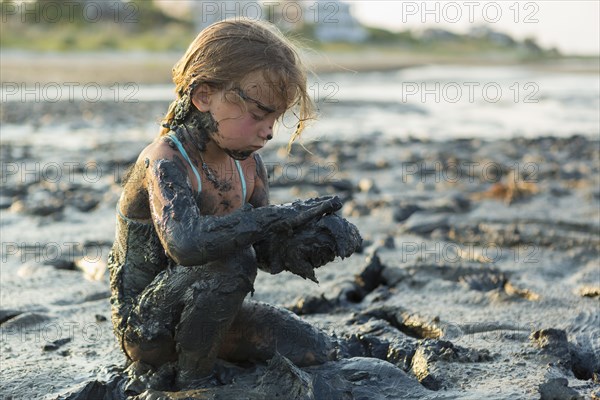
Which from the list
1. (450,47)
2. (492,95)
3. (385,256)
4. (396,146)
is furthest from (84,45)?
(450,47)

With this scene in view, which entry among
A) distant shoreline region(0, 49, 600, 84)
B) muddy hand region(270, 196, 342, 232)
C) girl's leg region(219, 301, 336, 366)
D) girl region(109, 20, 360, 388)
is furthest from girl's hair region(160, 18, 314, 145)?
distant shoreline region(0, 49, 600, 84)

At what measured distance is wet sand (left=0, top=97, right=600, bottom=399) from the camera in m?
2.85

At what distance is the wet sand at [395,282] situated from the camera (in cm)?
285

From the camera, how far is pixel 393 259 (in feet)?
15.3

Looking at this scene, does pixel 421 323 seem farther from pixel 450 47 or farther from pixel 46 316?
pixel 450 47

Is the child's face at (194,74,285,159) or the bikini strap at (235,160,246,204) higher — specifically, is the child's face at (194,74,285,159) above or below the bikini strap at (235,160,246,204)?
above

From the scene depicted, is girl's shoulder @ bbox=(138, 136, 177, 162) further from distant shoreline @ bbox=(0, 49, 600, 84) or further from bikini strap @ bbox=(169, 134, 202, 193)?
distant shoreline @ bbox=(0, 49, 600, 84)

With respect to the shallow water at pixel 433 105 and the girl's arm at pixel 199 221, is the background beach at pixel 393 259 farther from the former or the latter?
the girl's arm at pixel 199 221

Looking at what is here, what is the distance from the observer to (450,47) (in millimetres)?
58094

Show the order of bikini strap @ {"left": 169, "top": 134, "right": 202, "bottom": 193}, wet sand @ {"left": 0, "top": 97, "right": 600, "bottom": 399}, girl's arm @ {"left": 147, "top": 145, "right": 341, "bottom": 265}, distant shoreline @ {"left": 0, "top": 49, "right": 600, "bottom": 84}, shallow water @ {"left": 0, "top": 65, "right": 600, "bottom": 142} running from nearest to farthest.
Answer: girl's arm @ {"left": 147, "top": 145, "right": 341, "bottom": 265} < bikini strap @ {"left": 169, "top": 134, "right": 202, "bottom": 193} < wet sand @ {"left": 0, "top": 97, "right": 600, "bottom": 399} < shallow water @ {"left": 0, "top": 65, "right": 600, "bottom": 142} < distant shoreline @ {"left": 0, "top": 49, "right": 600, "bottom": 84}

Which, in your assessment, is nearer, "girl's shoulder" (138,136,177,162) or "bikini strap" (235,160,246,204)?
"girl's shoulder" (138,136,177,162)

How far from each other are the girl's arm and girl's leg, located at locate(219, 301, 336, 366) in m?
0.59

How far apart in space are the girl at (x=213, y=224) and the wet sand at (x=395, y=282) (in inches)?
7.3

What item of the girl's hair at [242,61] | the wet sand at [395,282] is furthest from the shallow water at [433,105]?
the girl's hair at [242,61]
